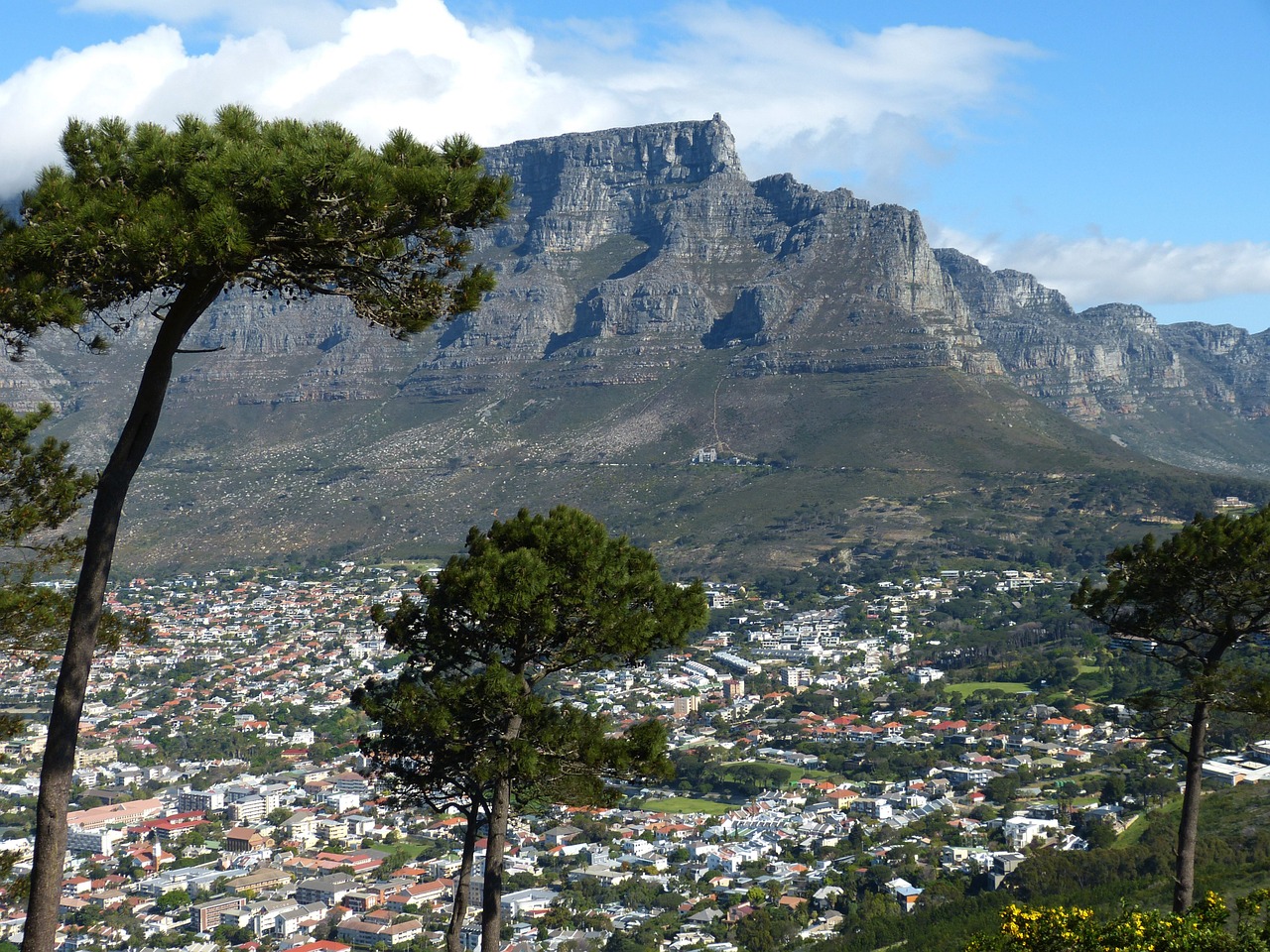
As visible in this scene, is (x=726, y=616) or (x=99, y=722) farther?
(x=726, y=616)

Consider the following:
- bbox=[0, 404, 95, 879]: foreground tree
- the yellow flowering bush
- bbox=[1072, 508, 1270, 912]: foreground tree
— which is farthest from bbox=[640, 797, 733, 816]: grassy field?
bbox=[0, 404, 95, 879]: foreground tree

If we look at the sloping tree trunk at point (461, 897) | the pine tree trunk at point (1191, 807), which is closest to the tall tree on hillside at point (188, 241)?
the sloping tree trunk at point (461, 897)

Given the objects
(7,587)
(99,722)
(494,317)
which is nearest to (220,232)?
(7,587)

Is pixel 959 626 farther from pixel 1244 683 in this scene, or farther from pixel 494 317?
pixel 494 317

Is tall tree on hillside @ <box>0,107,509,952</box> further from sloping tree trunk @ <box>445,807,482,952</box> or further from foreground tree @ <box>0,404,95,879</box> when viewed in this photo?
sloping tree trunk @ <box>445,807,482,952</box>

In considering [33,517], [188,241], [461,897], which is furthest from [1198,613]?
[33,517]

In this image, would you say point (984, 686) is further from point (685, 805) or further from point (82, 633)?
point (82, 633)
